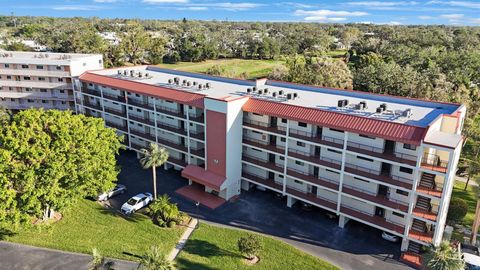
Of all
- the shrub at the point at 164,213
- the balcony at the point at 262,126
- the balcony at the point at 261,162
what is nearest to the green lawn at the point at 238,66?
the balcony at the point at 262,126

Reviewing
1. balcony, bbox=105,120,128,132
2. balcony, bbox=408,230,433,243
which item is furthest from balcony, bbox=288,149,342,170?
balcony, bbox=105,120,128,132

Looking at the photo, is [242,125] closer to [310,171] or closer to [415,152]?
[310,171]

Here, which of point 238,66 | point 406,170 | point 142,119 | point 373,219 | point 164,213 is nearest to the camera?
point 406,170

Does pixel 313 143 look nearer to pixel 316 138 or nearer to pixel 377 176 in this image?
pixel 316 138

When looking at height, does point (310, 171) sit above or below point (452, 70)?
below

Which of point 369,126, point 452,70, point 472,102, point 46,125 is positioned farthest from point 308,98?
point 452,70

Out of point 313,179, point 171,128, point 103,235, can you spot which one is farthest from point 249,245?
point 171,128
